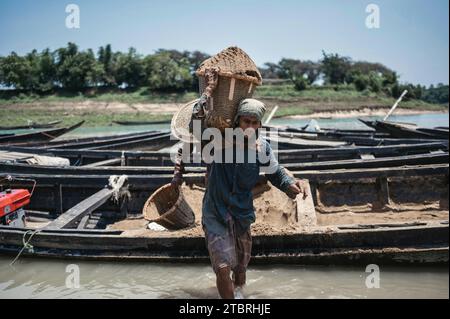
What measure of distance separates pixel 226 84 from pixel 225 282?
1.39m

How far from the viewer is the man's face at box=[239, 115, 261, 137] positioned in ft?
8.87

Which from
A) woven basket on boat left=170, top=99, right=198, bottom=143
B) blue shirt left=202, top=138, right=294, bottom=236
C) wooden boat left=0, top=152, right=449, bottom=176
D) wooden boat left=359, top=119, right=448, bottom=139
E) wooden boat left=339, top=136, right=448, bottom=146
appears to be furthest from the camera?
wooden boat left=359, top=119, right=448, bottom=139

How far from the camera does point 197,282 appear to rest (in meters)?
3.72

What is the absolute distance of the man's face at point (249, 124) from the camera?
2705mm

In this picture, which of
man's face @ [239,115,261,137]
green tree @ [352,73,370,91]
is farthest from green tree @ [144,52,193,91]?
man's face @ [239,115,261,137]

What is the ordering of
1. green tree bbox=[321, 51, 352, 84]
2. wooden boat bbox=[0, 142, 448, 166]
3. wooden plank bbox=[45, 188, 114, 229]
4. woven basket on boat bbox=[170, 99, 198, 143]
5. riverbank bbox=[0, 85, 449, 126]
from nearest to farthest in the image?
woven basket on boat bbox=[170, 99, 198, 143] → wooden plank bbox=[45, 188, 114, 229] → wooden boat bbox=[0, 142, 448, 166] → riverbank bbox=[0, 85, 449, 126] → green tree bbox=[321, 51, 352, 84]

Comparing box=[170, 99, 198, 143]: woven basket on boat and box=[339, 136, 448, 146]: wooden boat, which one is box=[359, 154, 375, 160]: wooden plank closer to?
box=[339, 136, 448, 146]: wooden boat

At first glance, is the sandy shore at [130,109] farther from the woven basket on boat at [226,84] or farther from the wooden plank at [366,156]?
the woven basket on boat at [226,84]

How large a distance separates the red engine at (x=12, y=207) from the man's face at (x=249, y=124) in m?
3.11

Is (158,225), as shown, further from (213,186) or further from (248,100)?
(248,100)

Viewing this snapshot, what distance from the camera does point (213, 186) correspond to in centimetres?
280

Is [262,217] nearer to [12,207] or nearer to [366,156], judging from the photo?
[12,207]
